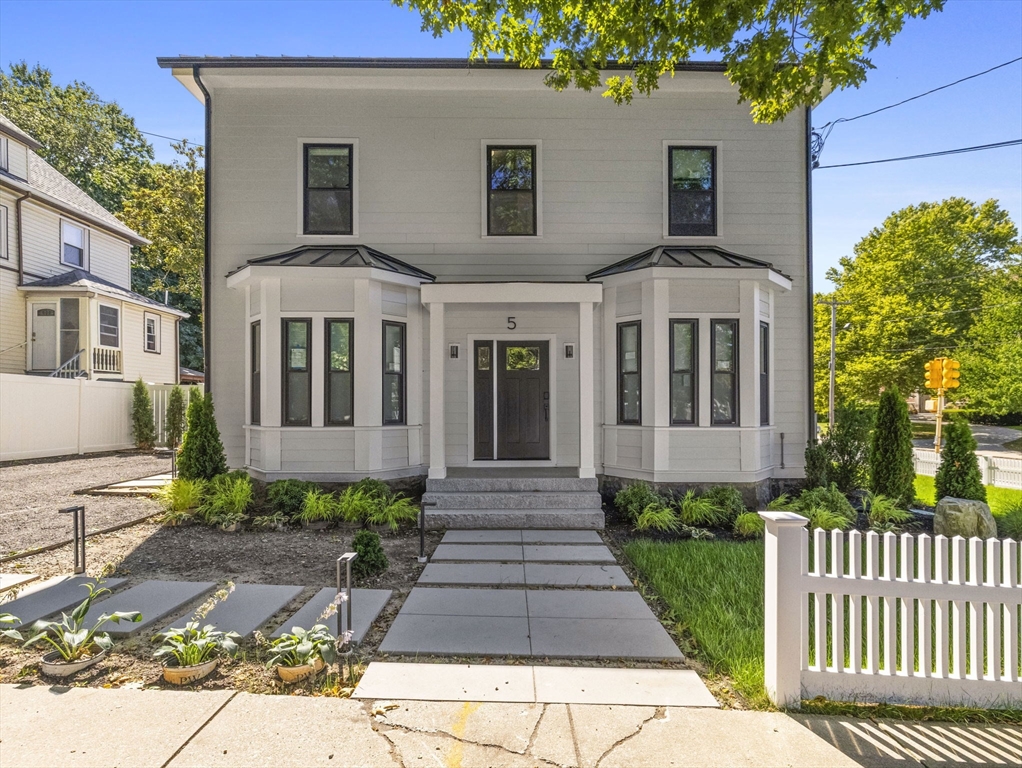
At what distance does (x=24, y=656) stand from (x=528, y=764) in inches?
134

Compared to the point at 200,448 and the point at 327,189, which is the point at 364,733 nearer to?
the point at 200,448

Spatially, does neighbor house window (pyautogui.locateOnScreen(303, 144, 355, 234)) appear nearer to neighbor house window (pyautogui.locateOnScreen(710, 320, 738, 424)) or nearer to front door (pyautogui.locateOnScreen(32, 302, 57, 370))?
neighbor house window (pyautogui.locateOnScreen(710, 320, 738, 424))

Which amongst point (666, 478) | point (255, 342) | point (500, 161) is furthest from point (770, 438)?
point (255, 342)

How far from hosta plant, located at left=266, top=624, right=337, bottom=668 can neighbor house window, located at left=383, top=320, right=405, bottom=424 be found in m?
5.18

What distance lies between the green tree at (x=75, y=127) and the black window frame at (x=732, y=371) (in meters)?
33.6

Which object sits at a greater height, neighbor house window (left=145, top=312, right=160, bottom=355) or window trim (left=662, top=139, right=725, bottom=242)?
window trim (left=662, top=139, right=725, bottom=242)

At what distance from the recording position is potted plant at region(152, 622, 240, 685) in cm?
322

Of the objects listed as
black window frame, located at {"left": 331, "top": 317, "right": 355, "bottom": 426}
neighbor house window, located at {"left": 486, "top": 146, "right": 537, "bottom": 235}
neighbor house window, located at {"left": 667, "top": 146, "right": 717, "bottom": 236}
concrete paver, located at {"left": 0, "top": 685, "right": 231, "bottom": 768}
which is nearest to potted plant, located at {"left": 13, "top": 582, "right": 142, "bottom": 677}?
concrete paver, located at {"left": 0, "top": 685, "right": 231, "bottom": 768}

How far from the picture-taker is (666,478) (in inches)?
316

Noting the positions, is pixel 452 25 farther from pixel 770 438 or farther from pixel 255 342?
pixel 770 438

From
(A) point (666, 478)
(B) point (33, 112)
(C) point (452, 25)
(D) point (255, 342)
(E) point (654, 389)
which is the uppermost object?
(B) point (33, 112)

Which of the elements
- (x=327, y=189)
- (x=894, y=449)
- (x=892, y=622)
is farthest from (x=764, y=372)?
(x=327, y=189)

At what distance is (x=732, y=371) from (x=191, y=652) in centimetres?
748

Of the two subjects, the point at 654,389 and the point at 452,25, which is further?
the point at 654,389
